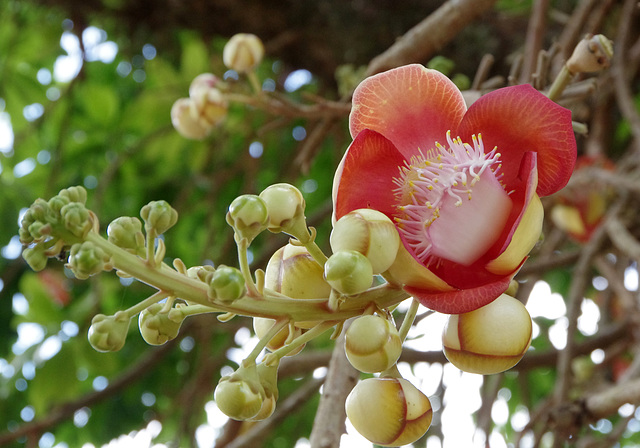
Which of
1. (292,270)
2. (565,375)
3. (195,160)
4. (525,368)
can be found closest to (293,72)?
(195,160)

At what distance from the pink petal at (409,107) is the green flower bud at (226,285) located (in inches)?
9.2

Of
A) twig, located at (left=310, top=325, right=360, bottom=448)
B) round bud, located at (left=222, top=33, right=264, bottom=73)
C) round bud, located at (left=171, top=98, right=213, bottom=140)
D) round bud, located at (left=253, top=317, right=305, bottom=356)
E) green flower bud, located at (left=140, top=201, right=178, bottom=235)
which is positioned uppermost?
green flower bud, located at (left=140, top=201, right=178, bottom=235)

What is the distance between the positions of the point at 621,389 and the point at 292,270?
63cm

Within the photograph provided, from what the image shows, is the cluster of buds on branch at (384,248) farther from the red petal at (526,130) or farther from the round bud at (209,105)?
the round bud at (209,105)

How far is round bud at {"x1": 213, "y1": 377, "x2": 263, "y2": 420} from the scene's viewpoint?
0.47 metres

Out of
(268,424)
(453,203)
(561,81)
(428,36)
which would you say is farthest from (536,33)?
(268,424)

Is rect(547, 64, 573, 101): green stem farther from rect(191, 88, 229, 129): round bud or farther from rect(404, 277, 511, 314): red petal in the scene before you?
rect(191, 88, 229, 129): round bud

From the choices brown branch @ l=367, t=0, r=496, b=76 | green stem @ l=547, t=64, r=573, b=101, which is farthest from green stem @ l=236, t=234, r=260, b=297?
brown branch @ l=367, t=0, r=496, b=76

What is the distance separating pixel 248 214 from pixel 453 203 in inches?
7.3

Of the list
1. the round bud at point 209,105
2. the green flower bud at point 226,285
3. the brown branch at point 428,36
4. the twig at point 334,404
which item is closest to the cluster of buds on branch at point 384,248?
the green flower bud at point 226,285

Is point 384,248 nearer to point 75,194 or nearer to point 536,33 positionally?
point 75,194

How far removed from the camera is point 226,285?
0.43 metres

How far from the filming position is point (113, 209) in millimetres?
2277

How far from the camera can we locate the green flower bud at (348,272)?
1.50 ft
